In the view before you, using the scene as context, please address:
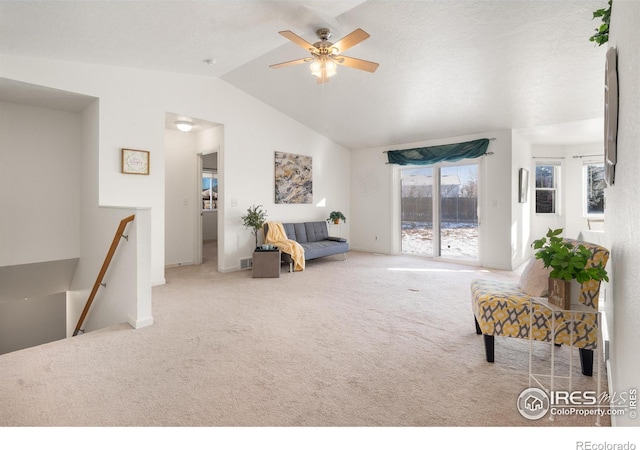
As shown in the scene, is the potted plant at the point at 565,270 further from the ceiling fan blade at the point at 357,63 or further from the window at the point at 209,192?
the window at the point at 209,192

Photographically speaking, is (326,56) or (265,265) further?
(265,265)

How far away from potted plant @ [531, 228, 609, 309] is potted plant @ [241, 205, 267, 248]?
422 cm

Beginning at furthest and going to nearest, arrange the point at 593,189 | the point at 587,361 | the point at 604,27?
the point at 593,189 < the point at 604,27 < the point at 587,361

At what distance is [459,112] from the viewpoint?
5043 mm

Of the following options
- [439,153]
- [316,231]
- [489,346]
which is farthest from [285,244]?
[489,346]

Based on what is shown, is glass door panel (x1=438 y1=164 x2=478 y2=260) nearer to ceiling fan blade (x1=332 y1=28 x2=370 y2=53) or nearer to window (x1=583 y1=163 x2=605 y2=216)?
window (x1=583 y1=163 x2=605 y2=216)

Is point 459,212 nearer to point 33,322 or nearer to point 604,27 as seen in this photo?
point 604,27

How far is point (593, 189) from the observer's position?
22.0 feet

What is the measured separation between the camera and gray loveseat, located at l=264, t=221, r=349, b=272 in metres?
5.58

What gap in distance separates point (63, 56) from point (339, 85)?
11.1ft

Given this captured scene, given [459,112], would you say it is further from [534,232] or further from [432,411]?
[432,411]

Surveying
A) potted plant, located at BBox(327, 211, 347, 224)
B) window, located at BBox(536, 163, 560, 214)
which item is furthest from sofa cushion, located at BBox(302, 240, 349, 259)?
window, located at BBox(536, 163, 560, 214)

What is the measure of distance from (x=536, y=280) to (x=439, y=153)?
166 inches
